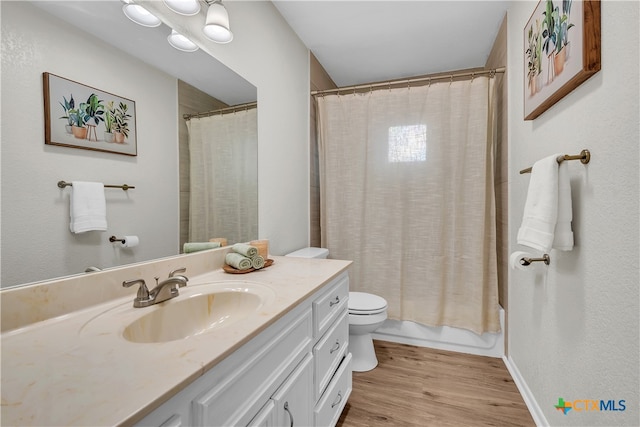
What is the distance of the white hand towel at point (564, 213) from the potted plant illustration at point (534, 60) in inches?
20.8

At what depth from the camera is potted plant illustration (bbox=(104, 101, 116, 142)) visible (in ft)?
3.11

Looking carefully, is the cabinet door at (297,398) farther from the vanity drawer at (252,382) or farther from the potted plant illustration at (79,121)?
the potted plant illustration at (79,121)

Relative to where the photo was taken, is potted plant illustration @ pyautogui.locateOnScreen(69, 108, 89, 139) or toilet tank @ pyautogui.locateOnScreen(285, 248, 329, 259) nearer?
potted plant illustration @ pyautogui.locateOnScreen(69, 108, 89, 139)

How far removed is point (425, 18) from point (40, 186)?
2.38 metres

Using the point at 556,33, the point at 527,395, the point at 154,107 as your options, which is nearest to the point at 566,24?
the point at 556,33

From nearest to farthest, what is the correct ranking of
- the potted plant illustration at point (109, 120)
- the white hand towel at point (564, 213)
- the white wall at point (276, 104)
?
1. the potted plant illustration at point (109, 120)
2. the white hand towel at point (564, 213)
3. the white wall at point (276, 104)

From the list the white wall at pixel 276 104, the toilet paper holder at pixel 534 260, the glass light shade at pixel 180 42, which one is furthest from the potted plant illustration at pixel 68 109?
the toilet paper holder at pixel 534 260

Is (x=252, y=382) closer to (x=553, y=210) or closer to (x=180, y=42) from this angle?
(x=553, y=210)

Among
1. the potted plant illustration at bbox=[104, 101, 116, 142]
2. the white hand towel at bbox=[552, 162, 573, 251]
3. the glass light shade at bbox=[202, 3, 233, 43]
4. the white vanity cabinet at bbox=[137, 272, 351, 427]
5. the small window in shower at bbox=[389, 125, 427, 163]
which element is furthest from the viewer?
the small window in shower at bbox=[389, 125, 427, 163]

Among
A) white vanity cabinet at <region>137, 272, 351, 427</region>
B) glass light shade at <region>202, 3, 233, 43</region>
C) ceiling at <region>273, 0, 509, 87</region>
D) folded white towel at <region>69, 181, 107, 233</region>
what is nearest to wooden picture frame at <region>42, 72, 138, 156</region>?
folded white towel at <region>69, 181, 107, 233</region>

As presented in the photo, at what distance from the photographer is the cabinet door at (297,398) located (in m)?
0.87

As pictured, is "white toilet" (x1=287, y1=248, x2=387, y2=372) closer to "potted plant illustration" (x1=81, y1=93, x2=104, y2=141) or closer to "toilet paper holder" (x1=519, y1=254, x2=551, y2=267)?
"toilet paper holder" (x1=519, y1=254, x2=551, y2=267)

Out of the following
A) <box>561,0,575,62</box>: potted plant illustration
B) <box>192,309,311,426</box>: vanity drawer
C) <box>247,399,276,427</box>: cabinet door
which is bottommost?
<box>247,399,276,427</box>: cabinet door

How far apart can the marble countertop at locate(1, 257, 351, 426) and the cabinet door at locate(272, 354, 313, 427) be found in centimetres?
26
